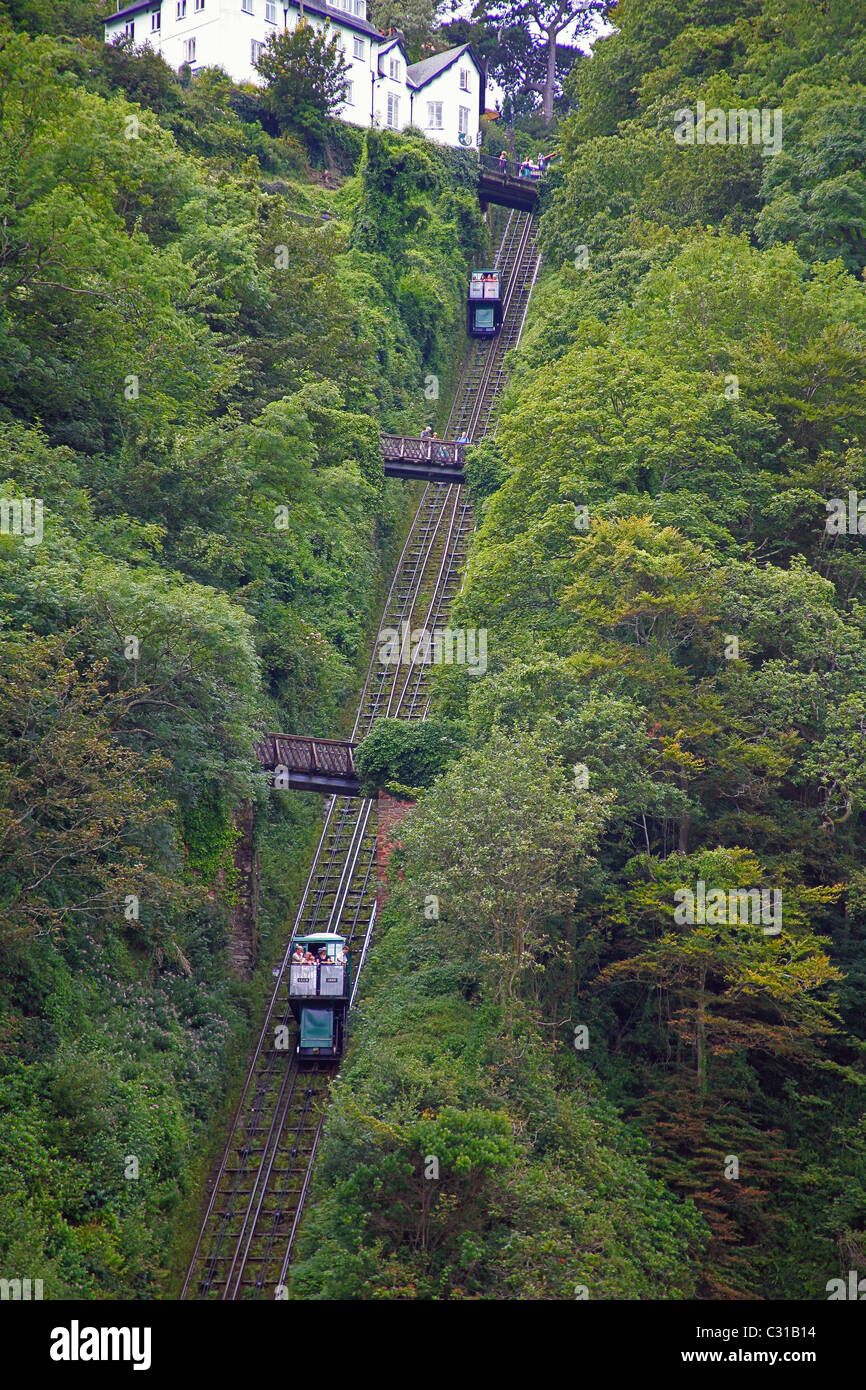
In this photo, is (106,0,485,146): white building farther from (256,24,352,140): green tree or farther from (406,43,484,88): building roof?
(256,24,352,140): green tree

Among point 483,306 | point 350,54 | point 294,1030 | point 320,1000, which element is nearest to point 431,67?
point 350,54

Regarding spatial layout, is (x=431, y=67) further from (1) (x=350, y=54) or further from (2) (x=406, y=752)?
(2) (x=406, y=752)

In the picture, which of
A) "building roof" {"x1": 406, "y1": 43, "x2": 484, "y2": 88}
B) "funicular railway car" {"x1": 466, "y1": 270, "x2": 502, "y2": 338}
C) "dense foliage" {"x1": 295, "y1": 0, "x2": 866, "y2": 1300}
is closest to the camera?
"dense foliage" {"x1": 295, "y1": 0, "x2": 866, "y2": 1300}

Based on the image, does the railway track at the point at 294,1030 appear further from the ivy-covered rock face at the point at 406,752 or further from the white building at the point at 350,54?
the white building at the point at 350,54

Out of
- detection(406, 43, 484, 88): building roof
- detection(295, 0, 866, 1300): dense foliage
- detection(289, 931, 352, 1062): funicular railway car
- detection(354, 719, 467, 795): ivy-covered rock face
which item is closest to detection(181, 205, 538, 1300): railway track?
detection(289, 931, 352, 1062): funicular railway car

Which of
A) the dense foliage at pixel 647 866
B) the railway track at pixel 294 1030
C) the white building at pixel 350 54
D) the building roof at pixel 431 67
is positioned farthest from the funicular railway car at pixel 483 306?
the dense foliage at pixel 647 866
